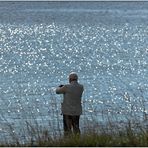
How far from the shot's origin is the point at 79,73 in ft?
137

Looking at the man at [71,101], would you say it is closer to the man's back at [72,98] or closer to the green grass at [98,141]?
the man's back at [72,98]

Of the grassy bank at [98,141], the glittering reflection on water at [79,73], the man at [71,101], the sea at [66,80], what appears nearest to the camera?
the grassy bank at [98,141]

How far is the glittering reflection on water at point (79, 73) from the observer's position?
26.4 m

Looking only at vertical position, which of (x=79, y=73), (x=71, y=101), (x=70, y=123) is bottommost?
(x=79, y=73)

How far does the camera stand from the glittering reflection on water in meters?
26.4

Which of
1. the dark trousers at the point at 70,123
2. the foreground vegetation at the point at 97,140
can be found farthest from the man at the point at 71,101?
the foreground vegetation at the point at 97,140

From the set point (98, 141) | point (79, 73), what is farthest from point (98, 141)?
point (79, 73)

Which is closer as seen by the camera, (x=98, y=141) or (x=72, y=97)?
(x=98, y=141)

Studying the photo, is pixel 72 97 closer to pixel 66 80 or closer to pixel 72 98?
pixel 72 98

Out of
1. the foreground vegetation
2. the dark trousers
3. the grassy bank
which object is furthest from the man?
the grassy bank

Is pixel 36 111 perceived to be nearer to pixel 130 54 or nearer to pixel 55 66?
pixel 55 66

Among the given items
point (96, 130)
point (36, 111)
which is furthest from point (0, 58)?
point (96, 130)

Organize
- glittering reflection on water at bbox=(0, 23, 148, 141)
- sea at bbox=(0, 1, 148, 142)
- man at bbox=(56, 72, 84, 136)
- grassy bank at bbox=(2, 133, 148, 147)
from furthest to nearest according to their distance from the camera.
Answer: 1. glittering reflection on water at bbox=(0, 23, 148, 141)
2. sea at bbox=(0, 1, 148, 142)
3. man at bbox=(56, 72, 84, 136)
4. grassy bank at bbox=(2, 133, 148, 147)

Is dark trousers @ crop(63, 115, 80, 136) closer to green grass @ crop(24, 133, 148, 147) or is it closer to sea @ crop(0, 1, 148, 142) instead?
sea @ crop(0, 1, 148, 142)
